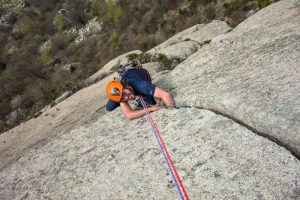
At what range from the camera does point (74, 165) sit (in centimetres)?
468

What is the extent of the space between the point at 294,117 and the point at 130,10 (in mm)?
17941

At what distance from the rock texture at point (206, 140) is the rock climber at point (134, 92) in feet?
0.55

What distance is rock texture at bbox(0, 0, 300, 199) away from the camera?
3232 mm

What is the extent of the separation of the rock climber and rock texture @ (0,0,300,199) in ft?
0.55

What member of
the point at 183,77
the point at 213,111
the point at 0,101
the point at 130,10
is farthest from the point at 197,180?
the point at 130,10

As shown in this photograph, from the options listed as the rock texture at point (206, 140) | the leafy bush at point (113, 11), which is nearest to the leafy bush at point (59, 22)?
the leafy bush at point (113, 11)

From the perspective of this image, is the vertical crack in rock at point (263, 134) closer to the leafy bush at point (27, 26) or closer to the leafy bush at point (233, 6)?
the leafy bush at point (233, 6)

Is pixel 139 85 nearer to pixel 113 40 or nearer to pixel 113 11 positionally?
pixel 113 40

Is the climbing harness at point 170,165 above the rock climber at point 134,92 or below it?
below

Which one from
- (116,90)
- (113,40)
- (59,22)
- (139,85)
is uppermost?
(59,22)

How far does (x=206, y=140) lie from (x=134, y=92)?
6.24 ft

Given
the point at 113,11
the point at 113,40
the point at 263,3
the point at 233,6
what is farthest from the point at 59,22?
the point at 263,3

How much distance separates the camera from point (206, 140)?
387cm

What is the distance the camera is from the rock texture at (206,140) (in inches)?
127
